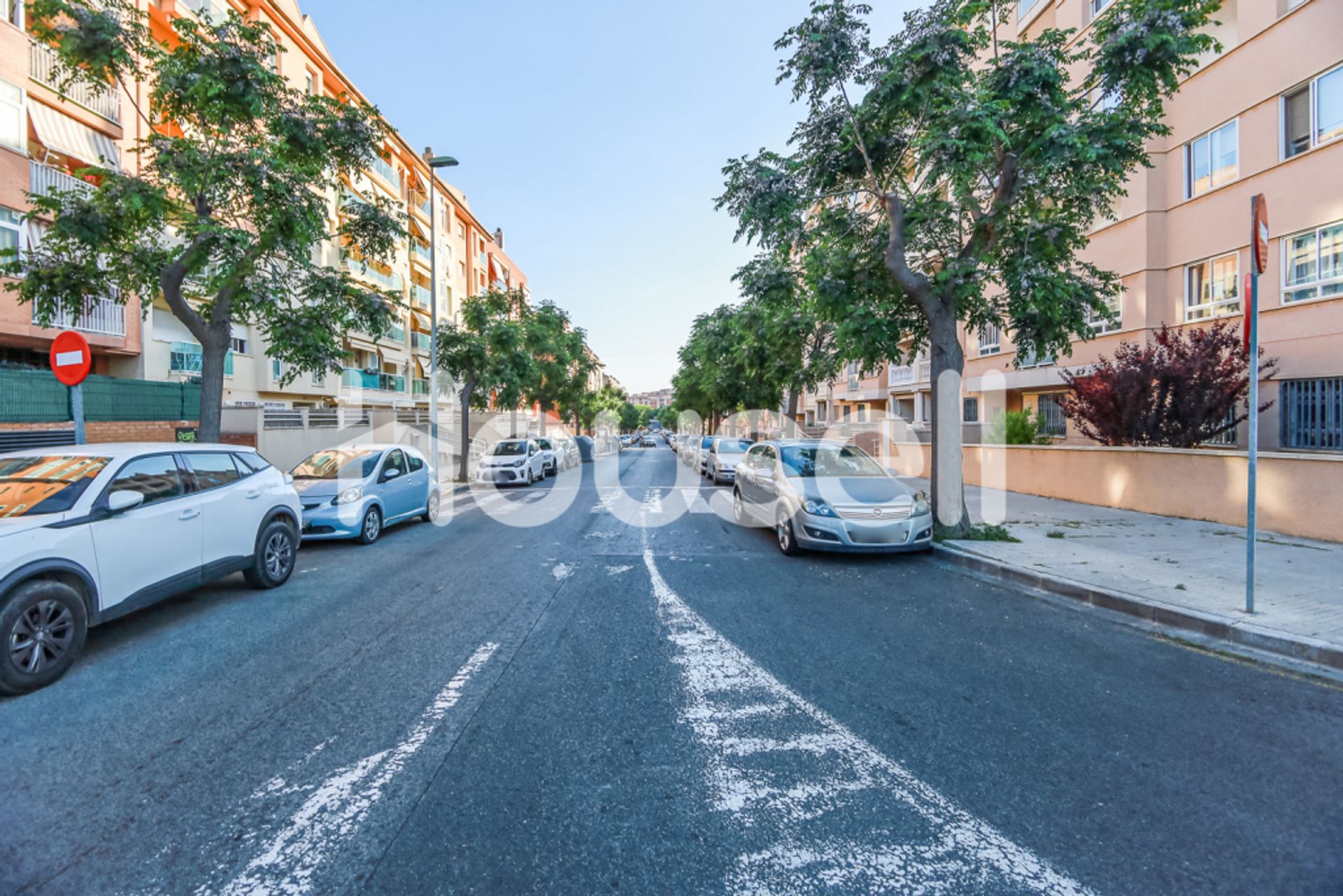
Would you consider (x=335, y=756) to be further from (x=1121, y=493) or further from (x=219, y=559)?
(x=1121, y=493)

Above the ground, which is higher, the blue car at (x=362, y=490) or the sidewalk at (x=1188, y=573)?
the blue car at (x=362, y=490)

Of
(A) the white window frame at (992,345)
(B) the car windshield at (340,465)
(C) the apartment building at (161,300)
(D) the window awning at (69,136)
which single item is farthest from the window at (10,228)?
(A) the white window frame at (992,345)

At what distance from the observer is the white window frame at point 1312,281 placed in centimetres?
1136

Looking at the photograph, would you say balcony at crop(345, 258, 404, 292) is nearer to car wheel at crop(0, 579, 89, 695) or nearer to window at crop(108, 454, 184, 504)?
window at crop(108, 454, 184, 504)

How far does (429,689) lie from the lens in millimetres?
4000

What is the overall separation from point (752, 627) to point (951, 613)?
2.00m

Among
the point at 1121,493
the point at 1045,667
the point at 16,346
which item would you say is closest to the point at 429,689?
the point at 1045,667

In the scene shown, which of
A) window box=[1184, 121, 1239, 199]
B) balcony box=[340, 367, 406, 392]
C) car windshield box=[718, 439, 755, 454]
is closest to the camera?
window box=[1184, 121, 1239, 199]

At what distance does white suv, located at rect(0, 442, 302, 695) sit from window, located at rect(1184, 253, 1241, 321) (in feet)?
62.0

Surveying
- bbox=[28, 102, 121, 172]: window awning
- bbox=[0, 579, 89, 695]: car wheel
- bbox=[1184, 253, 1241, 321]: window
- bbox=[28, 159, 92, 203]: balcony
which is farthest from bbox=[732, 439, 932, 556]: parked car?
bbox=[28, 159, 92, 203]: balcony

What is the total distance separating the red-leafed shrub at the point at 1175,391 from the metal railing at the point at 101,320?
21.8 meters

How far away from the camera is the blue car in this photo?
8.91 m

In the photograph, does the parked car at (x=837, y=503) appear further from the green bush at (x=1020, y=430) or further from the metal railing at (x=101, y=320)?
the metal railing at (x=101, y=320)

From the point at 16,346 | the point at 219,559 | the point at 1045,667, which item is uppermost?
the point at 16,346
